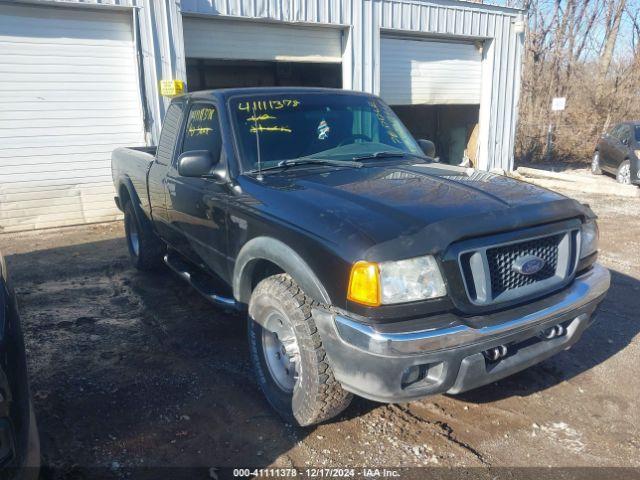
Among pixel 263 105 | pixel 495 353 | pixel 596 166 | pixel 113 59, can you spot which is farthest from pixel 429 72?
pixel 495 353

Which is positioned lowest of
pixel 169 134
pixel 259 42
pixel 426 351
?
pixel 426 351

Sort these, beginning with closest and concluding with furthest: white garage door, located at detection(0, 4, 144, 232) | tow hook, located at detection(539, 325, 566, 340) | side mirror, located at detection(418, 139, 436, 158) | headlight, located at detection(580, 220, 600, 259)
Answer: tow hook, located at detection(539, 325, 566, 340) < headlight, located at detection(580, 220, 600, 259) < side mirror, located at detection(418, 139, 436, 158) < white garage door, located at detection(0, 4, 144, 232)

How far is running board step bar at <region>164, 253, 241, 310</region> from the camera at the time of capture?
3.70 m

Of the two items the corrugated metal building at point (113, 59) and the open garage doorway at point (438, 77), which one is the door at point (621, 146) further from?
the corrugated metal building at point (113, 59)

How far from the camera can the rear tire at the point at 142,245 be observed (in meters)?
5.73

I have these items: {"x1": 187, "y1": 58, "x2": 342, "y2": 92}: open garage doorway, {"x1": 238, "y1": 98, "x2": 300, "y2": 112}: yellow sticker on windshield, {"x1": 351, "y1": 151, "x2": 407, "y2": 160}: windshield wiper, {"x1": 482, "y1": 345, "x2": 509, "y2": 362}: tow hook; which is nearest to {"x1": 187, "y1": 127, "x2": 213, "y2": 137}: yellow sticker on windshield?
{"x1": 238, "y1": 98, "x2": 300, "y2": 112}: yellow sticker on windshield

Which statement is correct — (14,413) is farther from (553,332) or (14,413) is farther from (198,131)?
(198,131)

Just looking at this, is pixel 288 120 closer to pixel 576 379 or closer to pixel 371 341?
pixel 371 341

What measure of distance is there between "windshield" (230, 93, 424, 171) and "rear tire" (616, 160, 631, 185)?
396 inches

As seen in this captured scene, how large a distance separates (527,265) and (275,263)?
1344 mm

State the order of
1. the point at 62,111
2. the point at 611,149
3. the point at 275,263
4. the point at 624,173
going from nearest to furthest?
the point at 275,263, the point at 62,111, the point at 624,173, the point at 611,149

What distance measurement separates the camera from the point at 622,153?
12305 mm

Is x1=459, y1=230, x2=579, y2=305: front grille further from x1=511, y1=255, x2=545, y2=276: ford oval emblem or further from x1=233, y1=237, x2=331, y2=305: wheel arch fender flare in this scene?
x1=233, y1=237, x2=331, y2=305: wheel arch fender flare

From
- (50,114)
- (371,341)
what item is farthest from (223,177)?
(50,114)
